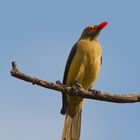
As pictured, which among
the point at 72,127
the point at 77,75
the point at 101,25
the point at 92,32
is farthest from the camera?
the point at 92,32

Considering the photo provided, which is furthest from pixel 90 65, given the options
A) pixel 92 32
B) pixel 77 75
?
pixel 92 32

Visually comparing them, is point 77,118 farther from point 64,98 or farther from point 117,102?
point 117,102

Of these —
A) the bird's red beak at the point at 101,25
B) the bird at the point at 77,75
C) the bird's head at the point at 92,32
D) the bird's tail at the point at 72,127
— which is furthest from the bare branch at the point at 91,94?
the bird's head at the point at 92,32

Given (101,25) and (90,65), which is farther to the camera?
(101,25)

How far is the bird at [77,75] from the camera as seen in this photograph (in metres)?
10.5

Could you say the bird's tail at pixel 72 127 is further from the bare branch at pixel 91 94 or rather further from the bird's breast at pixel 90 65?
the bare branch at pixel 91 94

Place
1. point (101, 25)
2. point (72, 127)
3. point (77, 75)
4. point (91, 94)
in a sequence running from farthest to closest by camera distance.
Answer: point (101, 25) < point (72, 127) < point (77, 75) < point (91, 94)

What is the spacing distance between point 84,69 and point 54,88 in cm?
252

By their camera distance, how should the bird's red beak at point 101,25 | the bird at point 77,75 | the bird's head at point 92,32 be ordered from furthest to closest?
the bird's head at point 92,32
the bird's red beak at point 101,25
the bird at point 77,75

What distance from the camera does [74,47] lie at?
11.3m

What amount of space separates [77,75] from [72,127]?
115cm

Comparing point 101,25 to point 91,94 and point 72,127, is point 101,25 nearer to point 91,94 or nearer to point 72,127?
point 72,127

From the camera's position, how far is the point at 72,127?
427 inches

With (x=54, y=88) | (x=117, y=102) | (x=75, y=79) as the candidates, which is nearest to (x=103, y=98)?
(x=117, y=102)
